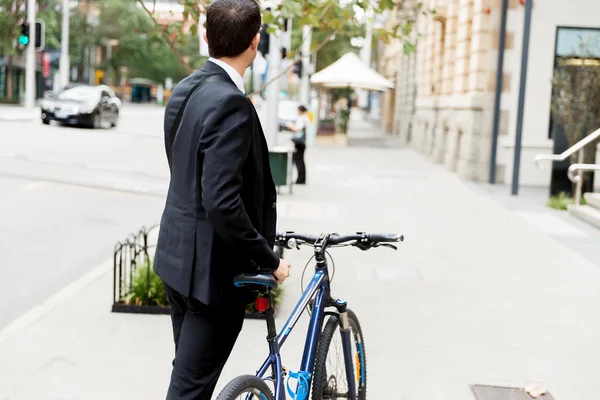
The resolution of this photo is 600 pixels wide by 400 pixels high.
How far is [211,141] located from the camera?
288 centimetres

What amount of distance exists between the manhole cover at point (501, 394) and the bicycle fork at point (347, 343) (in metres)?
1.26

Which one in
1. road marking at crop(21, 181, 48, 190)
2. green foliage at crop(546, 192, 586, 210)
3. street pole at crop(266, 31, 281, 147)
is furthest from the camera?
street pole at crop(266, 31, 281, 147)

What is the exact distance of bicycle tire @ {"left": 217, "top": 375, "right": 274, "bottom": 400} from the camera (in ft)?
9.55

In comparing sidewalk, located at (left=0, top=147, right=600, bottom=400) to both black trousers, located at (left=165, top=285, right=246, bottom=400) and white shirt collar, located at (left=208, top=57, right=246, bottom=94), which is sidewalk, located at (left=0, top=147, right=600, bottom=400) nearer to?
black trousers, located at (left=165, top=285, right=246, bottom=400)

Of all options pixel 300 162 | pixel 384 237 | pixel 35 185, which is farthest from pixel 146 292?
pixel 300 162

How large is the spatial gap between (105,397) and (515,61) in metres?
16.1

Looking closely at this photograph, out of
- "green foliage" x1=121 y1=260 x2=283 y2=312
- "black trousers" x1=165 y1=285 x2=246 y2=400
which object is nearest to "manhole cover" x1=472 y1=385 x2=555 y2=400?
"green foliage" x1=121 y1=260 x2=283 y2=312

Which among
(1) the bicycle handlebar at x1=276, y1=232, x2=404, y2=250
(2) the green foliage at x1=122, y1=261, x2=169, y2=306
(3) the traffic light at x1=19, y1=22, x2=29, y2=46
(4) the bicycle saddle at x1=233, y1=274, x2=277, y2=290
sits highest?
(3) the traffic light at x1=19, y1=22, x2=29, y2=46

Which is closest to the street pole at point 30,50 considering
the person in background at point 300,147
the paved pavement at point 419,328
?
the person in background at point 300,147

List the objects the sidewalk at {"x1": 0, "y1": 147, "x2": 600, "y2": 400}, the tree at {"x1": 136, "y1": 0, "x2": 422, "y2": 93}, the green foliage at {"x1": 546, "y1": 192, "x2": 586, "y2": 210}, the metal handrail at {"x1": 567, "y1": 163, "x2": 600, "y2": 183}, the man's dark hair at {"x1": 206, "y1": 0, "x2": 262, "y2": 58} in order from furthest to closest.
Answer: the green foliage at {"x1": 546, "y1": 192, "x2": 586, "y2": 210} < the metal handrail at {"x1": 567, "y1": 163, "x2": 600, "y2": 183} < the tree at {"x1": 136, "y1": 0, "x2": 422, "y2": 93} < the sidewalk at {"x1": 0, "y1": 147, "x2": 600, "y2": 400} < the man's dark hair at {"x1": 206, "y1": 0, "x2": 262, "y2": 58}

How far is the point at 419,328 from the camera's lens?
21.4 feet

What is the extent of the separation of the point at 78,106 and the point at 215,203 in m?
29.5

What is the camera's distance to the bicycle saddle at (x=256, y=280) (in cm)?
298

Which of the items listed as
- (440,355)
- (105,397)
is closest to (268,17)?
(440,355)
